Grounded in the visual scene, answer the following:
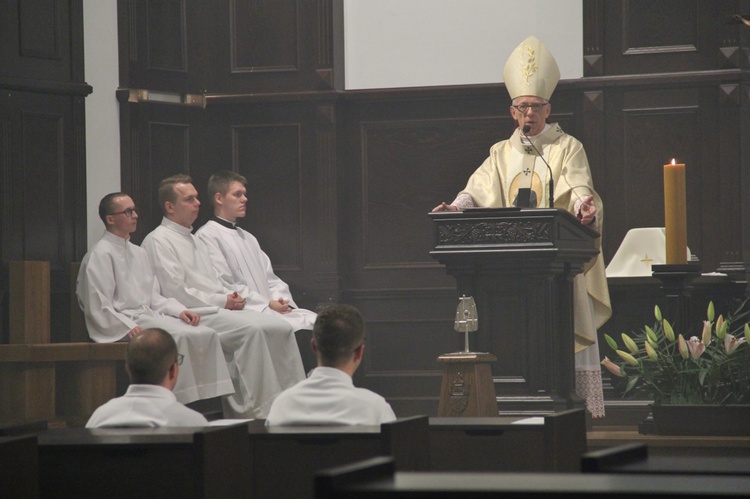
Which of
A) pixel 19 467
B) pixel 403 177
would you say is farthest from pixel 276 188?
pixel 19 467

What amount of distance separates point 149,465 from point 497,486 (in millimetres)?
1546

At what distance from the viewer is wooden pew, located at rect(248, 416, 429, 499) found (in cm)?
328

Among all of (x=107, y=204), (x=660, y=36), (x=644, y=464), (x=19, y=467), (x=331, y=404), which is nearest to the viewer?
(x=644, y=464)

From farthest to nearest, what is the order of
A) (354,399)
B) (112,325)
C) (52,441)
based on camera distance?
(112,325), (354,399), (52,441)

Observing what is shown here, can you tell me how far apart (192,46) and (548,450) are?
552 cm

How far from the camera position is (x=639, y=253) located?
303 inches

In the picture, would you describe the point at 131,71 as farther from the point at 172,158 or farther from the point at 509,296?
the point at 509,296

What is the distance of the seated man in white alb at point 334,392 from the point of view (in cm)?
366

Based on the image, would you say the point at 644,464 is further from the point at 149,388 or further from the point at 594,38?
the point at 594,38

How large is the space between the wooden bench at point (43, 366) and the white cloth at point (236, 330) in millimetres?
698

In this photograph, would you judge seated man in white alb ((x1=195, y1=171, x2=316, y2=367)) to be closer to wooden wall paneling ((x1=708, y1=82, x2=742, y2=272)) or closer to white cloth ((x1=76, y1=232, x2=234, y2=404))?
white cloth ((x1=76, y1=232, x2=234, y2=404))

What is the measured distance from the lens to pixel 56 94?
778 centimetres

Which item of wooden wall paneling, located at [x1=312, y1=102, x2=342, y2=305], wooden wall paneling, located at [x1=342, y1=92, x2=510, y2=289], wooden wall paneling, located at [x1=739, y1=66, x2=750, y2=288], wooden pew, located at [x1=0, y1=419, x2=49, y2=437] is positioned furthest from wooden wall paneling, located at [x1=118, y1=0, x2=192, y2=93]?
wooden pew, located at [x1=0, y1=419, x2=49, y2=437]

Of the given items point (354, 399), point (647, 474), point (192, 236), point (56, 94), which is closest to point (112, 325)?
point (192, 236)
